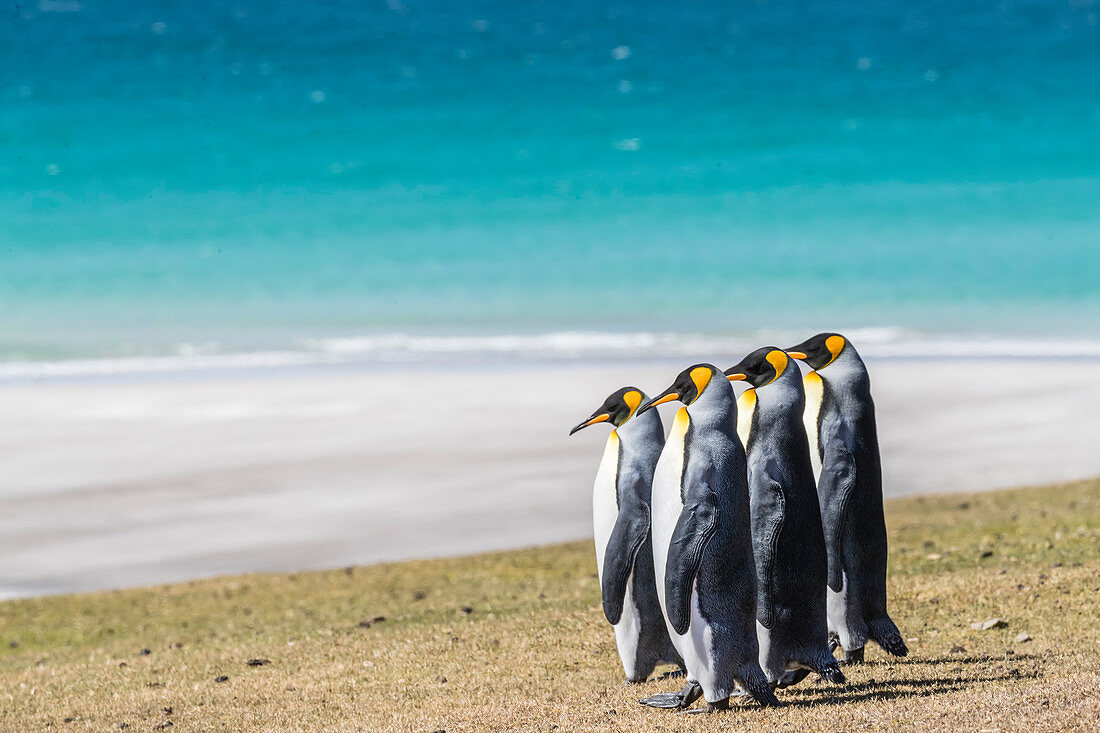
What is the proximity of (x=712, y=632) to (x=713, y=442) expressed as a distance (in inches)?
41.4

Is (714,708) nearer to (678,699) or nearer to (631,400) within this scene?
(678,699)

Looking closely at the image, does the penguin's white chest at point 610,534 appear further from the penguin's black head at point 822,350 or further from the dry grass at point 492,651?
the penguin's black head at point 822,350

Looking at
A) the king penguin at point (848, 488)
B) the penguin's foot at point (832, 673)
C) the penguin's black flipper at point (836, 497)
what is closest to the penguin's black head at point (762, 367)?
the king penguin at point (848, 488)

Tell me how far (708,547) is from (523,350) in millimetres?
29675

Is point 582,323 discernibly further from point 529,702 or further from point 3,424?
point 529,702

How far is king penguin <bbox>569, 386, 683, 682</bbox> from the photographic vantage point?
7004 mm

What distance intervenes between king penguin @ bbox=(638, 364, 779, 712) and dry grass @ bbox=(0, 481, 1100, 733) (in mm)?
244

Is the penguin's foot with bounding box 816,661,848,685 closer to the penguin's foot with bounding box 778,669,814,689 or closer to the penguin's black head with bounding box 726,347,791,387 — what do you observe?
the penguin's foot with bounding box 778,669,814,689

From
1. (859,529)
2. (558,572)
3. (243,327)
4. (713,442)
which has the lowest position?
(558,572)

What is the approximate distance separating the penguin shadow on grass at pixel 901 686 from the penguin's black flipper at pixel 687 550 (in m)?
0.85

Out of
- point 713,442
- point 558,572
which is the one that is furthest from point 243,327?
point 713,442

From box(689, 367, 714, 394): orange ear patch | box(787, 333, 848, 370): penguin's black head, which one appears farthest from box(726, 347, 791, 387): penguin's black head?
box(787, 333, 848, 370): penguin's black head

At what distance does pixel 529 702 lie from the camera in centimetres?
696

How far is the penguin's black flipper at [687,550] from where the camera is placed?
20.3 feet
